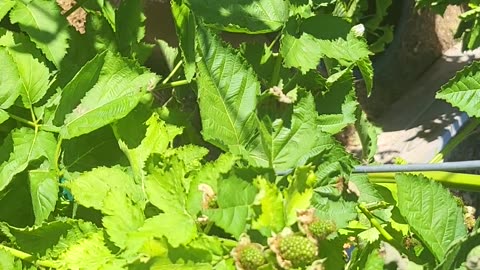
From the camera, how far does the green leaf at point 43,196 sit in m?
0.78

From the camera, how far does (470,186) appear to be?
28.5 inches

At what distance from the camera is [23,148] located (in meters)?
0.82

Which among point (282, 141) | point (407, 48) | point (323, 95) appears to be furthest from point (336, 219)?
point (407, 48)

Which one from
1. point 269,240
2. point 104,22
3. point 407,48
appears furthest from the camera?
point 407,48

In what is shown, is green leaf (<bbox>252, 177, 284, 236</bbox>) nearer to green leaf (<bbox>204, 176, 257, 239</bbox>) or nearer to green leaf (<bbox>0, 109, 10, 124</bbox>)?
green leaf (<bbox>204, 176, 257, 239</bbox>)

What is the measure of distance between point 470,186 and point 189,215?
29 cm

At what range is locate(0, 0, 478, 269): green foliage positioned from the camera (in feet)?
2.02

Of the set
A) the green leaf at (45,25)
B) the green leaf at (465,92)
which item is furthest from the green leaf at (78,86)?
the green leaf at (465,92)

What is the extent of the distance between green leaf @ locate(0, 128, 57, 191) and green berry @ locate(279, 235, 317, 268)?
0.35 meters

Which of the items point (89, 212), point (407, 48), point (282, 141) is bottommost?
point (407, 48)

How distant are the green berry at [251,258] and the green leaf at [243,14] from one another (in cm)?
31

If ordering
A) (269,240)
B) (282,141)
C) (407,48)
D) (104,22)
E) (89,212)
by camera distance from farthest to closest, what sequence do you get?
1. (407,48)
2. (104,22)
3. (89,212)
4. (282,141)
5. (269,240)

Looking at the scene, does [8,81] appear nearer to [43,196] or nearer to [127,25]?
[43,196]

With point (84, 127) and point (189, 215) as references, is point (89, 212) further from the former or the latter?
point (189, 215)
